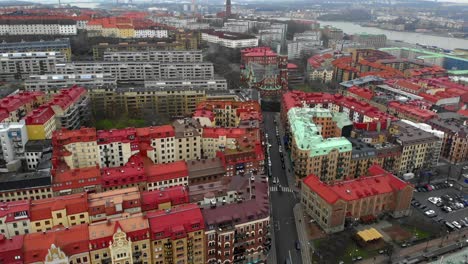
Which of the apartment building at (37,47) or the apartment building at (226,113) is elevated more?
the apartment building at (37,47)

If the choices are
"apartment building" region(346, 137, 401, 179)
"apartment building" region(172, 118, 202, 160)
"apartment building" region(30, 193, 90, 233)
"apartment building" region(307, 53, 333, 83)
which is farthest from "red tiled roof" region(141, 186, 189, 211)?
"apartment building" region(307, 53, 333, 83)

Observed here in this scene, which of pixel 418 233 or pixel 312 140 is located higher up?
pixel 312 140

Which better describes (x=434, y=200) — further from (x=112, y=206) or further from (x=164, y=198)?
(x=112, y=206)

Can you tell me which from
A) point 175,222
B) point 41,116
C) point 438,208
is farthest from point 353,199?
point 41,116


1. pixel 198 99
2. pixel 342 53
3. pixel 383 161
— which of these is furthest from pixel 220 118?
pixel 342 53

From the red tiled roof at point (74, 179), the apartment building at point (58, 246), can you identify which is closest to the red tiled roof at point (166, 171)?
the red tiled roof at point (74, 179)

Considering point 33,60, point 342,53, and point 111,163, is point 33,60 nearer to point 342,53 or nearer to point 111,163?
point 111,163

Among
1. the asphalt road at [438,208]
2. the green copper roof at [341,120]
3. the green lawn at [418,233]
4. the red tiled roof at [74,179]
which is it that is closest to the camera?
the red tiled roof at [74,179]

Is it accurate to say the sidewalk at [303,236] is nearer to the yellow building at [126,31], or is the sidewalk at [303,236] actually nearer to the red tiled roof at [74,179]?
the red tiled roof at [74,179]
